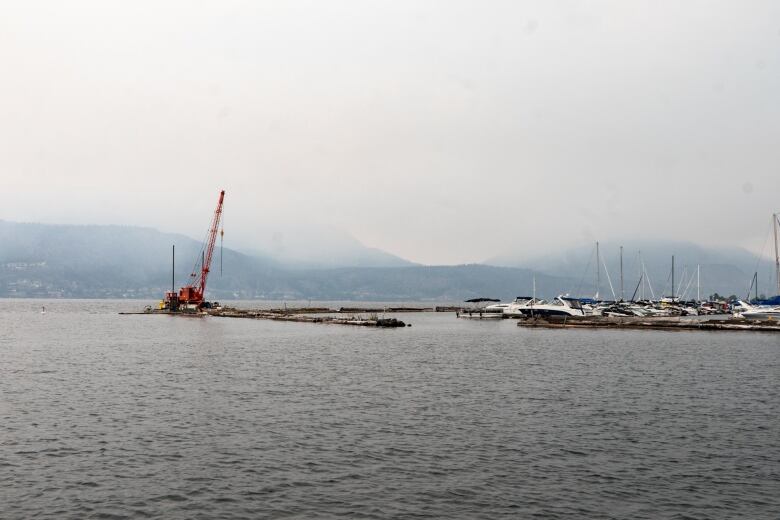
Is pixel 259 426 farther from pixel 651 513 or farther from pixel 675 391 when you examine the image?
pixel 675 391

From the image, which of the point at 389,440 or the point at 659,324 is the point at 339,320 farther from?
the point at 389,440

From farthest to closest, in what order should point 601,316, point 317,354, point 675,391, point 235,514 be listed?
1. point 601,316
2. point 317,354
3. point 675,391
4. point 235,514

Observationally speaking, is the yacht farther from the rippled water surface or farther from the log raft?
the rippled water surface

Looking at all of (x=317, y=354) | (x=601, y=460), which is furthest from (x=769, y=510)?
(x=317, y=354)

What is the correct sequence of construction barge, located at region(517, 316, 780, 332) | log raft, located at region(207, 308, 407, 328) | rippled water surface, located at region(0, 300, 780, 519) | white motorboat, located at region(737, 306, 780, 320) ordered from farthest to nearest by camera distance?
log raft, located at region(207, 308, 407, 328) < white motorboat, located at region(737, 306, 780, 320) < construction barge, located at region(517, 316, 780, 332) < rippled water surface, located at region(0, 300, 780, 519)

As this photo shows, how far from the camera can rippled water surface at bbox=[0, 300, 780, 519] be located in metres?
23.8

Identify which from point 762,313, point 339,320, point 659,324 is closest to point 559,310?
point 659,324

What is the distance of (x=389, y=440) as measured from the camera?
3291 centimetres

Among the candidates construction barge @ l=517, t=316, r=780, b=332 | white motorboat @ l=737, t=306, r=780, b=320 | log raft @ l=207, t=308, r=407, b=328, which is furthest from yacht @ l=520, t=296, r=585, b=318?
white motorboat @ l=737, t=306, r=780, b=320

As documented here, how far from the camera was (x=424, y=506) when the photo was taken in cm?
2338

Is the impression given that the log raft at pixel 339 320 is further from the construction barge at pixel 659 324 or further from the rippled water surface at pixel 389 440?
the rippled water surface at pixel 389 440

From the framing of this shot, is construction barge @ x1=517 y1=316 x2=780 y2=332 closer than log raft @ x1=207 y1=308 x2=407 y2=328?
Yes

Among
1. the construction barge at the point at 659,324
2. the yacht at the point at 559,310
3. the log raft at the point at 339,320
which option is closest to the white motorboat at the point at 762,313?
the construction barge at the point at 659,324

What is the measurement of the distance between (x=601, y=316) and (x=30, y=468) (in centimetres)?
15065
